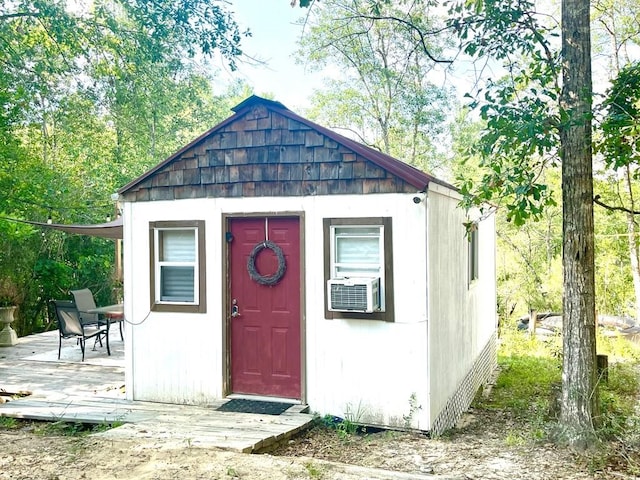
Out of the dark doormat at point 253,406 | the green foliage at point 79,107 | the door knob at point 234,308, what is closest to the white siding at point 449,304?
the dark doormat at point 253,406

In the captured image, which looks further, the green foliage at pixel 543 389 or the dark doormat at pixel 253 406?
the dark doormat at pixel 253 406

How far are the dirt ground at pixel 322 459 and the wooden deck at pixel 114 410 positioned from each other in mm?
222

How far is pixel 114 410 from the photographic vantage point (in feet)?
22.2

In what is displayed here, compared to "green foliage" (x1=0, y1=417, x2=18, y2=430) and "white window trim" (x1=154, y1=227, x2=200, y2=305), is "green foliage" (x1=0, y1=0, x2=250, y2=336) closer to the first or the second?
"white window trim" (x1=154, y1=227, x2=200, y2=305)

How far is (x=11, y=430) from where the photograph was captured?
623cm

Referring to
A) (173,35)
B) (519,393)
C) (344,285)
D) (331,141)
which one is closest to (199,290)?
(344,285)

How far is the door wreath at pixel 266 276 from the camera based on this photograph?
6824 millimetres

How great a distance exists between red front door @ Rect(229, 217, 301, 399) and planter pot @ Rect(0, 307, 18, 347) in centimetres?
691

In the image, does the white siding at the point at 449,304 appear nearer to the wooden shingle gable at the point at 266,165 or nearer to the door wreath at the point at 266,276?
the wooden shingle gable at the point at 266,165

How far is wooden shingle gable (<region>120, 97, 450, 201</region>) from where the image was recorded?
6.45m

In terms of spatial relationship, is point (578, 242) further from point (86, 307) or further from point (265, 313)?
point (86, 307)

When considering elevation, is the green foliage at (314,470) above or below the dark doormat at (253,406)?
above

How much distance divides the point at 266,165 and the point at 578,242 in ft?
11.2

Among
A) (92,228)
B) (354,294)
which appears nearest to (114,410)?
(354,294)
